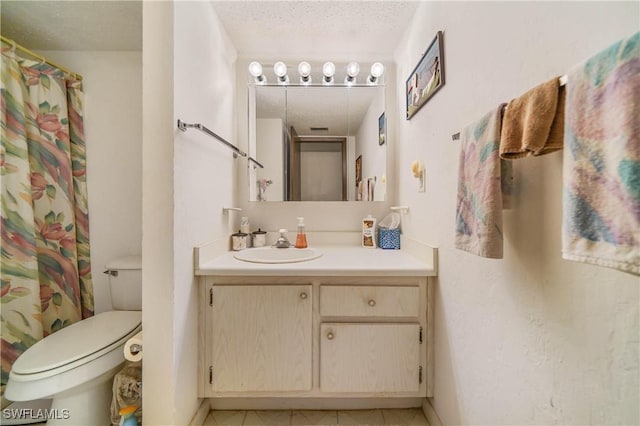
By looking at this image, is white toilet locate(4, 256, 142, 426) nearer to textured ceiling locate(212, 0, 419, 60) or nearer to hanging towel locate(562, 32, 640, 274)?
hanging towel locate(562, 32, 640, 274)

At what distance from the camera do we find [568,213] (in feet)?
1.26

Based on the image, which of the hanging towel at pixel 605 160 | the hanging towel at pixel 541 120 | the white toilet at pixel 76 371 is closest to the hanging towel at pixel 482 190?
the hanging towel at pixel 541 120

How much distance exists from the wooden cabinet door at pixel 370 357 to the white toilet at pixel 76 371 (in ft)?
3.02

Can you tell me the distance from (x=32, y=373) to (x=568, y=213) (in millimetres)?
1675

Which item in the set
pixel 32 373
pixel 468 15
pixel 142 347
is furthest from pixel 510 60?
pixel 32 373

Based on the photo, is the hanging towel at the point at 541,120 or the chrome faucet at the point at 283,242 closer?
the hanging towel at the point at 541,120

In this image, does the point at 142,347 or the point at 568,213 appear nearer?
the point at 568,213

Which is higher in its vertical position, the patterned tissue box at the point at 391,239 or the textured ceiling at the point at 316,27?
the textured ceiling at the point at 316,27

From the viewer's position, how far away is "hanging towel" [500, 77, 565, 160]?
44cm

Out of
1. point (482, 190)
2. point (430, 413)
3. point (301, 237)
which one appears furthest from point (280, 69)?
point (430, 413)

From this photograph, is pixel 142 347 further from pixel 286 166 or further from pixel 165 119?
pixel 286 166

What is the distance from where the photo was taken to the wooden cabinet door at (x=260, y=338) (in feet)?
3.57

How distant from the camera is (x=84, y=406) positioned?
3.31ft

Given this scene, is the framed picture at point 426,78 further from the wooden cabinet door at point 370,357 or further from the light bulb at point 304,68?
the wooden cabinet door at point 370,357
